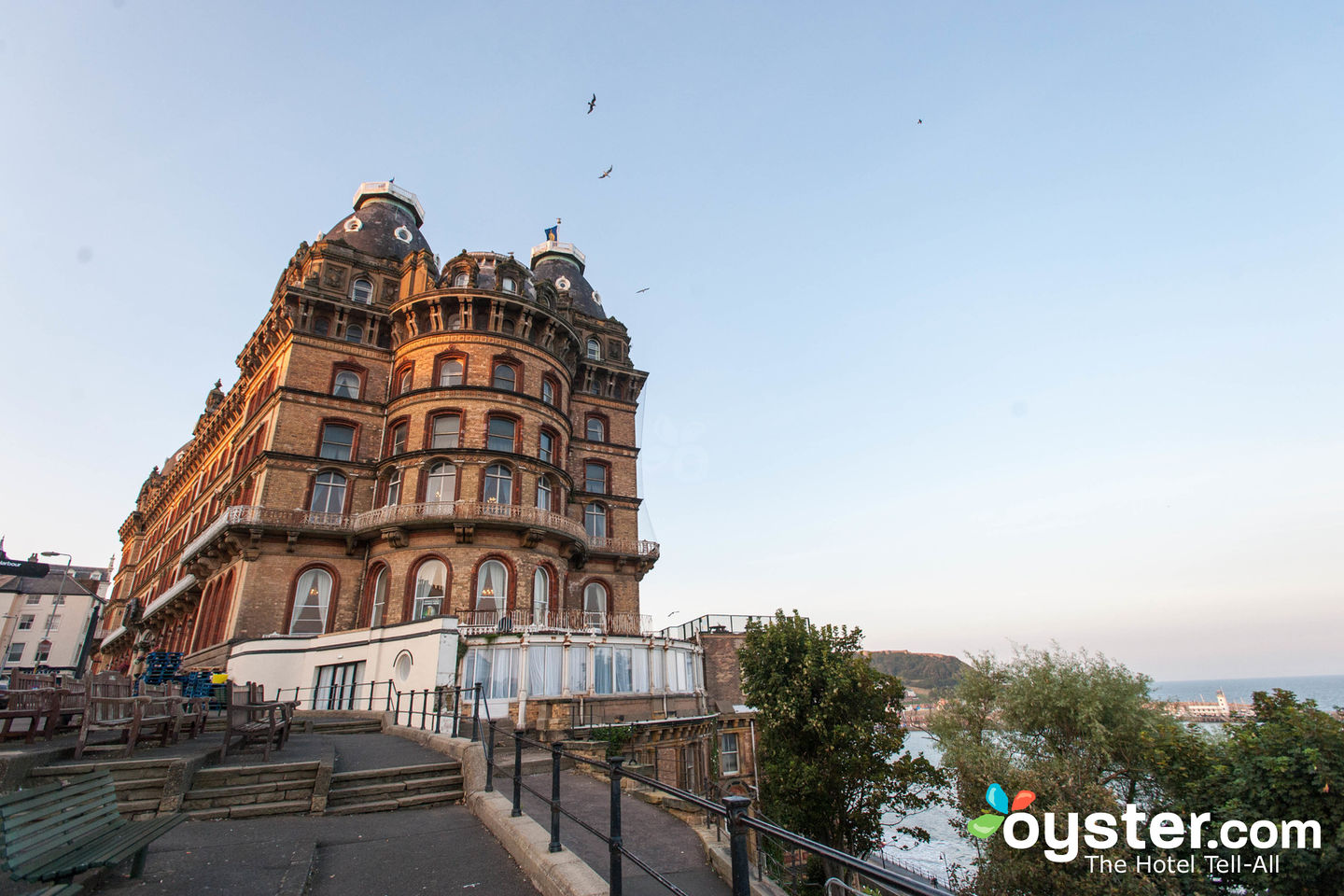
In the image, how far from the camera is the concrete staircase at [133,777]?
23.9 ft

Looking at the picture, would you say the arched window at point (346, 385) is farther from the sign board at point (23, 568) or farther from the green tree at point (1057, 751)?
the green tree at point (1057, 751)

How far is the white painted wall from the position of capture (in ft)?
61.2

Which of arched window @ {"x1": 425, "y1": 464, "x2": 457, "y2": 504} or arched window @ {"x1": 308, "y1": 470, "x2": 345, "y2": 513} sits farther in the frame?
arched window @ {"x1": 308, "y1": 470, "x2": 345, "y2": 513}

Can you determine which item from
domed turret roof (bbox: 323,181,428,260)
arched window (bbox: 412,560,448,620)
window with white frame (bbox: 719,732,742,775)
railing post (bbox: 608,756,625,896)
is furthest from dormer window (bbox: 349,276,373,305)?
railing post (bbox: 608,756,625,896)

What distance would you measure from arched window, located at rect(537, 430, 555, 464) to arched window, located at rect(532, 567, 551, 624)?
5044mm

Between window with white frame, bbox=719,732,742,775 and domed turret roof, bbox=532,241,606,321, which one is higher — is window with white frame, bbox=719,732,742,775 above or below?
below

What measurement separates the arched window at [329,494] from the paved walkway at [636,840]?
20.2 m

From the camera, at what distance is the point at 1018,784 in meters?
22.1

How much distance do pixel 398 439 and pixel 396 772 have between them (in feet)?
68.7

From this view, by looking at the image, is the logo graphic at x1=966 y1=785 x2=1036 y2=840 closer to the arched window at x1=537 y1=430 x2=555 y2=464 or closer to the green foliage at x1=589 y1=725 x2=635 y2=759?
the green foliage at x1=589 y1=725 x2=635 y2=759

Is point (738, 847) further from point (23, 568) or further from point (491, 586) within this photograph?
point (23, 568)

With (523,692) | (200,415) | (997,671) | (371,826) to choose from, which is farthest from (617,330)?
(200,415)

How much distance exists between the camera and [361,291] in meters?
31.4

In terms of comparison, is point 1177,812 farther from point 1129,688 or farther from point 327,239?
point 327,239
